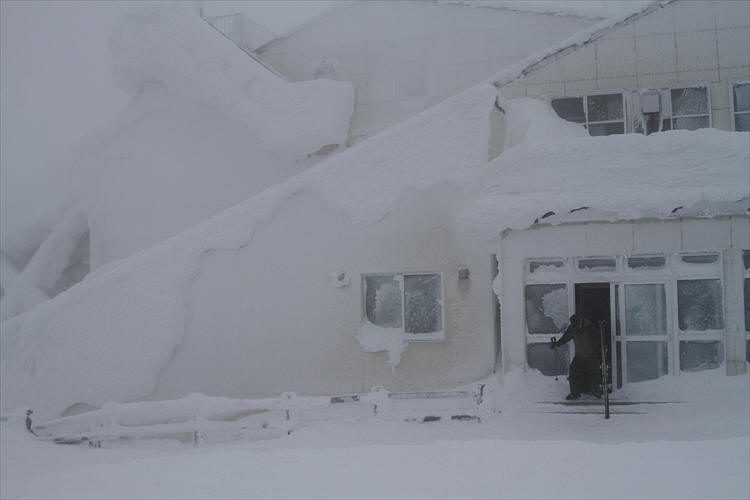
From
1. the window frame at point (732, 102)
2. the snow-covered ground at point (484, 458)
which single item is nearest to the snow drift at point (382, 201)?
the snow-covered ground at point (484, 458)

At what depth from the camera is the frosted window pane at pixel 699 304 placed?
36.0ft

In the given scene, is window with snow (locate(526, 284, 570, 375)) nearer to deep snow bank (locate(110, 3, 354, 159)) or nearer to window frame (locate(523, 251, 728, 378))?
window frame (locate(523, 251, 728, 378))

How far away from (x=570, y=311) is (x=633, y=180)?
2311 mm

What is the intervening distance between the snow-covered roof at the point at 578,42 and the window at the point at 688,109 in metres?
1.59

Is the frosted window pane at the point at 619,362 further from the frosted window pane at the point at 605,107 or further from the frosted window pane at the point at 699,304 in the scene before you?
the frosted window pane at the point at 605,107

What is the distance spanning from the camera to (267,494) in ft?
24.5

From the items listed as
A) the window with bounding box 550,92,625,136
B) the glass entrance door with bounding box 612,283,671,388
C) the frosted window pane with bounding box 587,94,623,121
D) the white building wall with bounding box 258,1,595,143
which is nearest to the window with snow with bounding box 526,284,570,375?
the glass entrance door with bounding box 612,283,671,388

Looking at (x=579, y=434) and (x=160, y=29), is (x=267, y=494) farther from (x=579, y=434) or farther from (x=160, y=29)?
(x=160, y=29)

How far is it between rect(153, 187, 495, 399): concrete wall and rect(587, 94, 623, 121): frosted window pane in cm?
388

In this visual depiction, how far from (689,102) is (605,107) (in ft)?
5.06

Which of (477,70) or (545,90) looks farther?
(477,70)

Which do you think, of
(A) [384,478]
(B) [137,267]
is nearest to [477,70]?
(B) [137,267]

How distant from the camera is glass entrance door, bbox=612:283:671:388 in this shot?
1111 cm

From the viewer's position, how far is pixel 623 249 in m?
11.2
